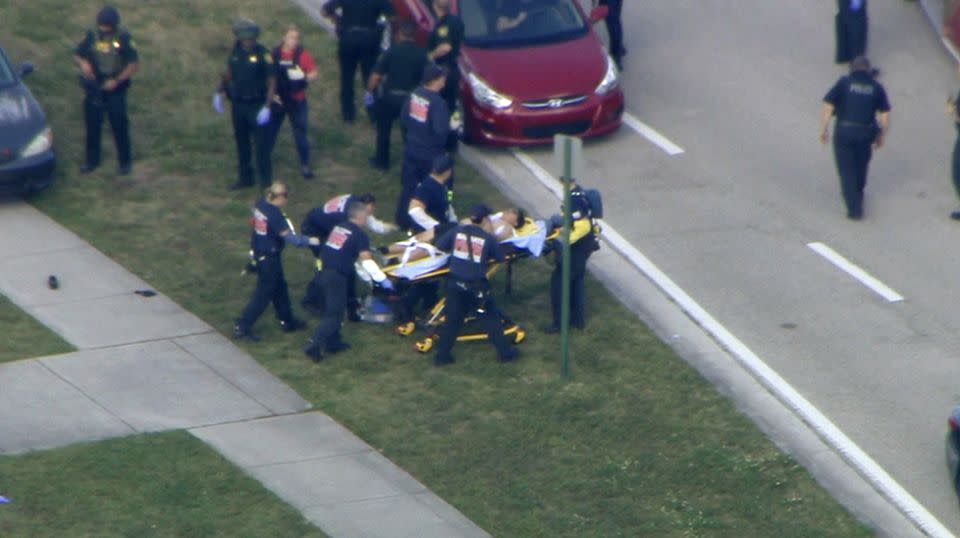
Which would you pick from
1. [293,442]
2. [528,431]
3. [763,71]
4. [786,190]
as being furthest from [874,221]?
[293,442]

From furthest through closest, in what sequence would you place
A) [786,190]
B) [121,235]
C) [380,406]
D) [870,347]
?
[786,190] → [121,235] → [870,347] → [380,406]

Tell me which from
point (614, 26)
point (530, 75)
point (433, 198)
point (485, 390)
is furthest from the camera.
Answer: point (614, 26)

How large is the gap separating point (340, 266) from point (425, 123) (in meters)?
2.71

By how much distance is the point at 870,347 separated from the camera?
49.5 feet

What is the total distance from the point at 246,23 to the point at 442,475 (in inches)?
253

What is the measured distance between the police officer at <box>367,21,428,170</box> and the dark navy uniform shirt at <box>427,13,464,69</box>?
617mm

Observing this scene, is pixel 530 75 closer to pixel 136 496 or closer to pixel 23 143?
pixel 23 143

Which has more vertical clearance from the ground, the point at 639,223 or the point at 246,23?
the point at 246,23

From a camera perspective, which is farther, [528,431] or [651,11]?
[651,11]

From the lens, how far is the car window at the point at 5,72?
18.3 meters

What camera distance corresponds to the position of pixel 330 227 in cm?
Answer: 1524

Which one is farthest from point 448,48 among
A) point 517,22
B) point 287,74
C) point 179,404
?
point 179,404

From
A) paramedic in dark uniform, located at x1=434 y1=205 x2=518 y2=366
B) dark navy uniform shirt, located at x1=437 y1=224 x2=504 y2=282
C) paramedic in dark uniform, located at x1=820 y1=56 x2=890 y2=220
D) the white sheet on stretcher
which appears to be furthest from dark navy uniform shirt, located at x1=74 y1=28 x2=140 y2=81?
paramedic in dark uniform, located at x1=820 y1=56 x2=890 y2=220

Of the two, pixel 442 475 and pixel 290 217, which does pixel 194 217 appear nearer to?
pixel 290 217
